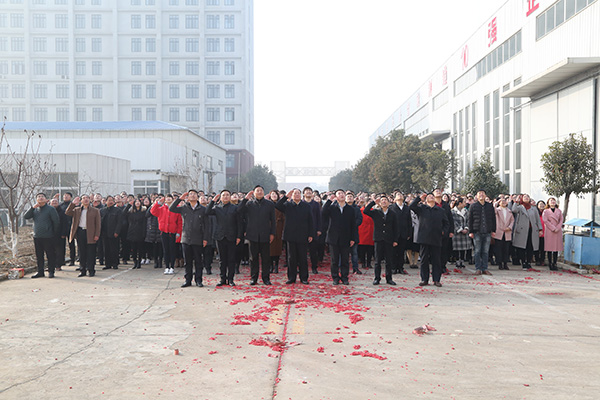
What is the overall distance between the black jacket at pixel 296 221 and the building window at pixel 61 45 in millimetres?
78298

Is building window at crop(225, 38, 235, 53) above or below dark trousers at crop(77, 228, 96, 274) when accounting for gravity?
above

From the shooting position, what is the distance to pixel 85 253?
480 inches

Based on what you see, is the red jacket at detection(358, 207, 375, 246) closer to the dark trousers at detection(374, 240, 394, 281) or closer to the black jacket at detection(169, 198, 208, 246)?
the dark trousers at detection(374, 240, 394, 281)

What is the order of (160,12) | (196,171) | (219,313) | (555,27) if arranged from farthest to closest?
(160,12) → (196,171) → (555,27) → (219,313)

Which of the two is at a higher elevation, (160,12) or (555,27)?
(160,12)

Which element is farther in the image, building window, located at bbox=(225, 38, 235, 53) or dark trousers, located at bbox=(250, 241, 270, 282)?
building window, located at bbox=(225, 38, 235, 53)

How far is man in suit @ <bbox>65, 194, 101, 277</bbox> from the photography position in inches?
471

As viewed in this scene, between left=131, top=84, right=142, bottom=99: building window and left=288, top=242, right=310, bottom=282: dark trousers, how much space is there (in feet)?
241

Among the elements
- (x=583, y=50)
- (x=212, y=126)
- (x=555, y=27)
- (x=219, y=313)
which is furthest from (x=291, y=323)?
(x=212, y=126)

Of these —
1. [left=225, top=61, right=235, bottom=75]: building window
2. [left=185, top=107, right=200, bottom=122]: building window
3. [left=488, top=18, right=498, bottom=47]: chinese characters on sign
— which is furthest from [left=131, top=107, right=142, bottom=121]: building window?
[left=488, top=18, right=498, bottom=47]: chinese characters on sign

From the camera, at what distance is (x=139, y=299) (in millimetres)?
9047

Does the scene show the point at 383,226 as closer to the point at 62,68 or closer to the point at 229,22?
the point at 229,22

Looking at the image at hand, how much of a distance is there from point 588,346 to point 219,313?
503cm

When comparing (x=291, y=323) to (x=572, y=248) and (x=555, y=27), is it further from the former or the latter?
(x=555, y=27)
